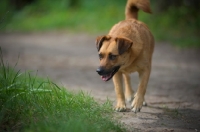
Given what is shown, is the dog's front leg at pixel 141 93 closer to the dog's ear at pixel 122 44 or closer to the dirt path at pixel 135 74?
the dirt path at pixel 135 74

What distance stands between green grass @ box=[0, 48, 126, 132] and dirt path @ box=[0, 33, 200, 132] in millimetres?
461

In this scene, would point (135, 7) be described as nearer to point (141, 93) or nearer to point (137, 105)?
point (141, 93)

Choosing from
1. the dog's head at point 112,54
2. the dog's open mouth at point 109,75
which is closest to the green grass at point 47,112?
the dog's open mouth at point 109,75

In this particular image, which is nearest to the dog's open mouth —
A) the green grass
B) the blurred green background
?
the green grass

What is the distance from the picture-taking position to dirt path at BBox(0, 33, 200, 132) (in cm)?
546

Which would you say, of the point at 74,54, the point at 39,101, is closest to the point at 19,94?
the point at 39,101

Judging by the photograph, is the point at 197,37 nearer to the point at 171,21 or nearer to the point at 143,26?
the point at 171,21

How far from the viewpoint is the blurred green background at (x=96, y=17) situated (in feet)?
46.3

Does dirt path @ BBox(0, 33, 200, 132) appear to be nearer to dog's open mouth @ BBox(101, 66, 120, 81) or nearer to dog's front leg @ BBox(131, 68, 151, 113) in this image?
dog's front leg @ BBox(131, 68, 151, 113)

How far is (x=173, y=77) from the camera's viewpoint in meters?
8.80

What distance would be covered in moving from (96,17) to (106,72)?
1326 centimetres

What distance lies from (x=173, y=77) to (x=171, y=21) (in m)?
6.35

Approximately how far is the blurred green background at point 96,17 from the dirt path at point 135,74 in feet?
3.40

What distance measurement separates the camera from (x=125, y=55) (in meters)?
5.78
